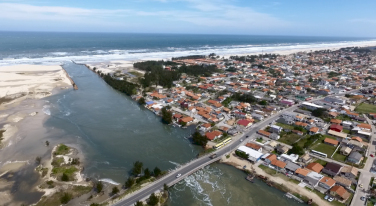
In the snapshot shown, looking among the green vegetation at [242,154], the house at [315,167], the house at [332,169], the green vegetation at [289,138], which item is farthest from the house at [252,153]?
the house at [332,169]

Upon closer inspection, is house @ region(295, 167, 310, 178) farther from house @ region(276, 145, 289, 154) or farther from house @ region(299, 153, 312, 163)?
house @ region(276, 145, 289, 154)

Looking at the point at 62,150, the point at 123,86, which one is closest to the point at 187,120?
the point at 62,150

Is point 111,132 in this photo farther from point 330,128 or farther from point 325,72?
point 325,72

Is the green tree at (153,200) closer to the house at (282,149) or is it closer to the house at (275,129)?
the house at (282,149)

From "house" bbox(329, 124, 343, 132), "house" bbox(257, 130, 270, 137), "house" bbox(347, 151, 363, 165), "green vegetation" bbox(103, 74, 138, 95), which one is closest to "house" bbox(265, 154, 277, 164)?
"house" bbox(257, 130, 270, 137)

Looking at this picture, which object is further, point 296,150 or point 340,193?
point 296,150

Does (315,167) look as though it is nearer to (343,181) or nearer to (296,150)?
(343,181)
